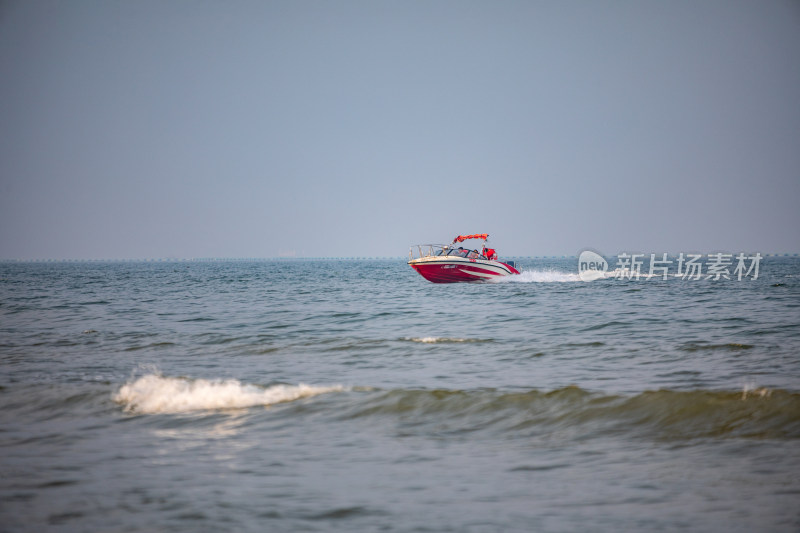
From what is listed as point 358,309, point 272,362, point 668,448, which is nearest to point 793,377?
point 668,448

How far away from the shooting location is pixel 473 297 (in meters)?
38.8

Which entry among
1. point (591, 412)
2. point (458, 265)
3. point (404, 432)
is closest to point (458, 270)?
point (458, 265)

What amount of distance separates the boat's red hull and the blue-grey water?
2861 cm

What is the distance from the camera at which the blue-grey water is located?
6035 millimetres

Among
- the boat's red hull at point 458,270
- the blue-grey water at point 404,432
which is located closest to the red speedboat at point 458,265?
the boat's red hull at point 458,270

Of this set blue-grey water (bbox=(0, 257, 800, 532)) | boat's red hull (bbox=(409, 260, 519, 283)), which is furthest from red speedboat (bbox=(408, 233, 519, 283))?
blue-grey water (bbox=(0, 257, 800, 532))

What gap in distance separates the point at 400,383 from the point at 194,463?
5.74 metres

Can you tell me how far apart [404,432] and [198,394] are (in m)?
4.66

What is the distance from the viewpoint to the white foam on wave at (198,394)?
1083cm

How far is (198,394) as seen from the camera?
37.9 feet

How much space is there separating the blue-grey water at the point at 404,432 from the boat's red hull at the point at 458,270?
93.9 ft

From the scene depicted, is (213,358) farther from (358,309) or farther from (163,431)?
(358,309)

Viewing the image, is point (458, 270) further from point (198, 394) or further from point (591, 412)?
point (591, 412)

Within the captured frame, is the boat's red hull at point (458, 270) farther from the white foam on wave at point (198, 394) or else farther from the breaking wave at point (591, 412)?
the breaking wave at point (591, 412)
